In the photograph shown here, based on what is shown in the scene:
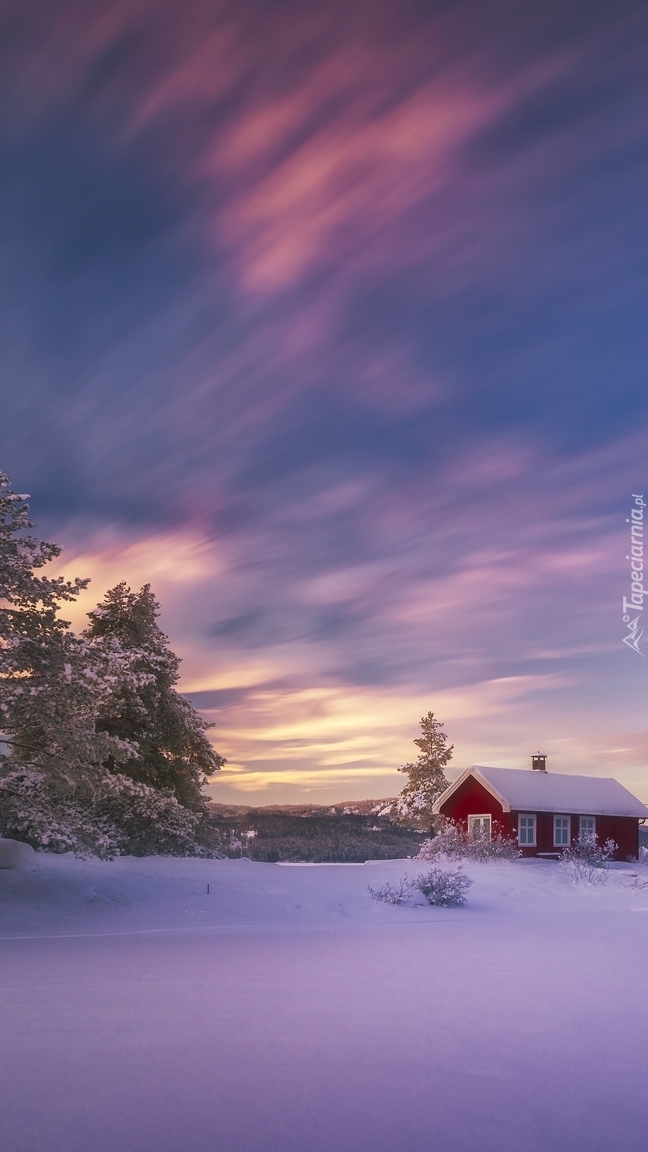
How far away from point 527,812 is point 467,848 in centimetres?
582

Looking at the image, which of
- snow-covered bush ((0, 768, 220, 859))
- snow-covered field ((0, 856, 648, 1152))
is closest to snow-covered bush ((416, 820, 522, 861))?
snow-covered bush ((0, 768, 220, 859))

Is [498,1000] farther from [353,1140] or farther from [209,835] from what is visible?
[209,835]

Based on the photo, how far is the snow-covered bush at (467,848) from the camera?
39.5 metres

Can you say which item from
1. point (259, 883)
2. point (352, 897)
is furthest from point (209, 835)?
point (352, 897)

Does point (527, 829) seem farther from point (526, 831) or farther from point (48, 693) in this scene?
point (48, 693)

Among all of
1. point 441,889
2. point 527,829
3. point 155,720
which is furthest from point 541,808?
point 441,889

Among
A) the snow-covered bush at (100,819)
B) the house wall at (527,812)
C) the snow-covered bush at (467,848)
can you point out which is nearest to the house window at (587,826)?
the house wall at (527,812)

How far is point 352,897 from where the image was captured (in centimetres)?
2162

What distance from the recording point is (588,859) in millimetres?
39688

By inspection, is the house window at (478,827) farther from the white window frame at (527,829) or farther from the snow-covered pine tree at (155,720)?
the snow-covered pine tree at (155,720)

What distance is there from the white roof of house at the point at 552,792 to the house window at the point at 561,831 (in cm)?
80

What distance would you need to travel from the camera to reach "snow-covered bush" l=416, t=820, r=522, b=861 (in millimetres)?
39500

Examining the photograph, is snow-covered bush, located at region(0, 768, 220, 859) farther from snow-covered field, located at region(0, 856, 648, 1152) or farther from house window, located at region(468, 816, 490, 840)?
house window, located at region(468, 816, 490, 840)

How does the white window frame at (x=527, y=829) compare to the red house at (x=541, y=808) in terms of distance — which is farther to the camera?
the red house at (x=541, y=808)
